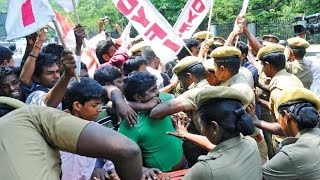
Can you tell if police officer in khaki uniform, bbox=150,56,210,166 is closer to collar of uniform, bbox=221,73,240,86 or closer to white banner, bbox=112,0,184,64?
collar of uniform, bbox=221,73,240,86

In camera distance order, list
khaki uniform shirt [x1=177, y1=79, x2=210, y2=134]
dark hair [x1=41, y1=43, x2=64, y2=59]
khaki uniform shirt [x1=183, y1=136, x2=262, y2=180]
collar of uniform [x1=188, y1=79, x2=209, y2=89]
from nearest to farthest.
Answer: khaki uniform shirt [x1=183, y1=136, x2=262, y2=180], khaki uniform shirt [x1=177, y1=79, x2=210, y2=134], collar of uniform [x1=188, y1=79, x2=209, y2=89], dark hair [x1=41, y1=43, x2=64, y2=59]

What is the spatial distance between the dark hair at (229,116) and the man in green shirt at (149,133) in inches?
37.4

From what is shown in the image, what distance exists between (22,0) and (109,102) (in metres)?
1.12

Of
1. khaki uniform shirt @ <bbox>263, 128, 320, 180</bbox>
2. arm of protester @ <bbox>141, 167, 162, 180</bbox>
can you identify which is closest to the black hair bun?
khaki uniform shirt @ <bbox>263, 128, 320, 180</bbox>

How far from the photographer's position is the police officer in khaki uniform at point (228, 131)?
2.60 m

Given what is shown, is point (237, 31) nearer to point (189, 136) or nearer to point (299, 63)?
point (299, 63)

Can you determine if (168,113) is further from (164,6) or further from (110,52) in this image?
(164,6)

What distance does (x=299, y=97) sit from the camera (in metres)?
3.24

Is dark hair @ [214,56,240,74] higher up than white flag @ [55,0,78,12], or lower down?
lower down

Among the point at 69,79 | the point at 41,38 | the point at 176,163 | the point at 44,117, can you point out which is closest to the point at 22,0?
the point at 41,38

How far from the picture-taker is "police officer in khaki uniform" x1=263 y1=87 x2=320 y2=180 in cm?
297

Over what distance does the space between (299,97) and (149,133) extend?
110cm

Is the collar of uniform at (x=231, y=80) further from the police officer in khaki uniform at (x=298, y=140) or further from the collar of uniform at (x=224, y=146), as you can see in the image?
the collar of uniform at (x=224, y=146)

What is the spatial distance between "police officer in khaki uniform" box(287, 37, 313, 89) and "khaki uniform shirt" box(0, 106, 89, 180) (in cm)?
450
